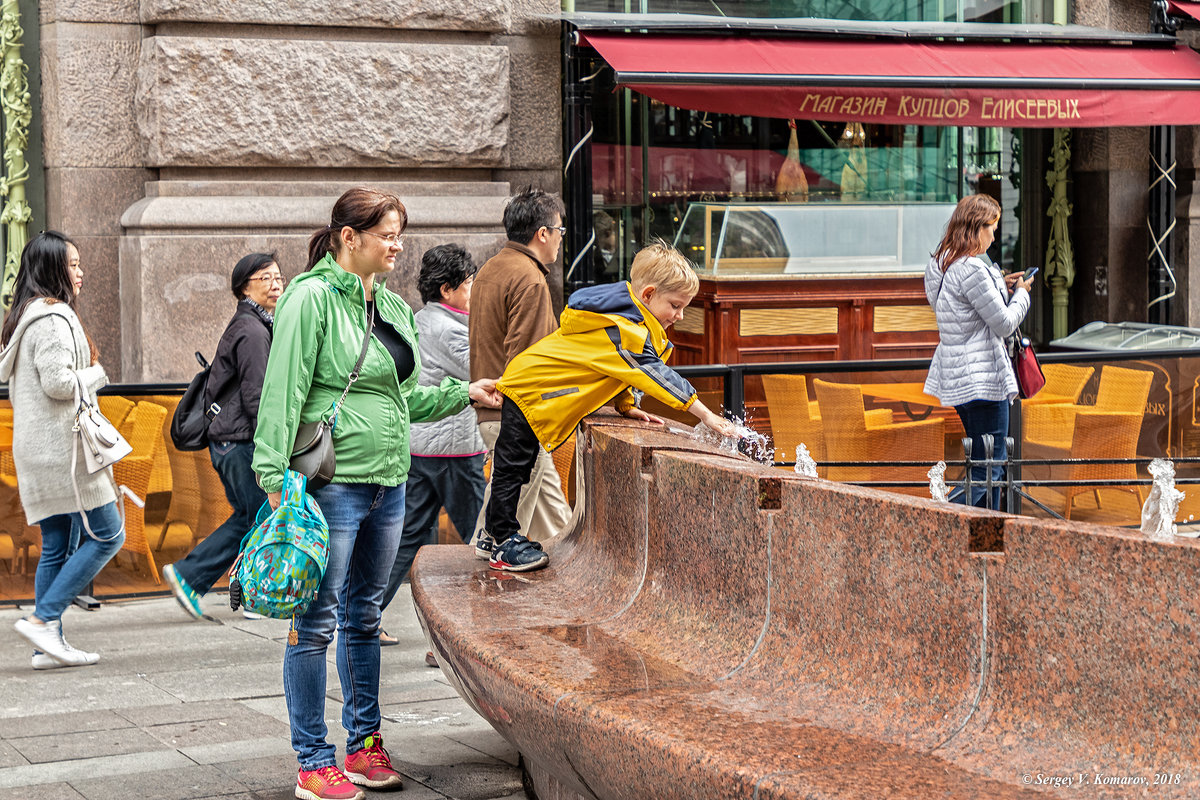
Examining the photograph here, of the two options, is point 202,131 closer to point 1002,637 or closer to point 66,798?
point 66,798

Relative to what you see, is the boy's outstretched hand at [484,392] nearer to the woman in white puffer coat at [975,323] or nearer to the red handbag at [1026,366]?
the woman in white puffer coat at [975,323]

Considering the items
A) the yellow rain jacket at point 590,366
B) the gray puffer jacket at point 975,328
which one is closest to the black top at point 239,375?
the yellow rain jacket at point 590,366

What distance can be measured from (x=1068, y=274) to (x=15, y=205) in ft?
29.9

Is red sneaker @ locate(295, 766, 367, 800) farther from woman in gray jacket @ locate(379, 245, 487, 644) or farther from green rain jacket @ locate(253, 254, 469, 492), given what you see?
woman in gray jacket @ locate(379, 245, 487, 644)

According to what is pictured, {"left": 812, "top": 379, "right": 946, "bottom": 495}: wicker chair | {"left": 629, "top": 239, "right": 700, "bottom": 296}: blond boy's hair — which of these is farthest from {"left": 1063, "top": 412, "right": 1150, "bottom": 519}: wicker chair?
{"left": 629, "top": 239, "right": 700, "bottom": 296}: blond boy's hair

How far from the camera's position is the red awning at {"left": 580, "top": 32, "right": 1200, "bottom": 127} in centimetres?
1048

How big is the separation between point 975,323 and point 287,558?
4877 millimetres

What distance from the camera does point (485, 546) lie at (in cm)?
564

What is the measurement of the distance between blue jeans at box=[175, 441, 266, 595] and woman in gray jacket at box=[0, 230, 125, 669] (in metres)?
0.55

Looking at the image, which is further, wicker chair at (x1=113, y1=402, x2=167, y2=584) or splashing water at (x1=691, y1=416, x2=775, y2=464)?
wicker chair at (x1=113, y1=402, x2=167, y2=584)

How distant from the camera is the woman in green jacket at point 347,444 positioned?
14.8 feet

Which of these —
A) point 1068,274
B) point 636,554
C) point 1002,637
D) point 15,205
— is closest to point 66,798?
point 636,554

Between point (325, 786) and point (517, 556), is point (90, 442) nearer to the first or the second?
point (517, 556)

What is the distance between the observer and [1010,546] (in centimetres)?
323
